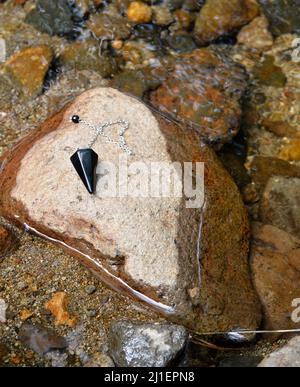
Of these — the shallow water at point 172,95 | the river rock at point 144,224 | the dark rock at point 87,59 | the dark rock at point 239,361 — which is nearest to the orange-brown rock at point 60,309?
the shallow water at point 172,95

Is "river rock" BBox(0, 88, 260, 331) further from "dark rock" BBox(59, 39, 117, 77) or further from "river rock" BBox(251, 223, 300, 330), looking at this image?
"dark rock" BBox(59, 39, 117, 77)

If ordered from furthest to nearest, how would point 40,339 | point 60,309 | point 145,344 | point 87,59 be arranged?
point 87,59
point 60,309
point 40,339
point 145,344

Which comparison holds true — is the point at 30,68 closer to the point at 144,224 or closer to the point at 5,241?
the point at 5,241

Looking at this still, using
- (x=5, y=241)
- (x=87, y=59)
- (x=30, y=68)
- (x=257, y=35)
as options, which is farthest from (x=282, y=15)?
(x=5, y=241)

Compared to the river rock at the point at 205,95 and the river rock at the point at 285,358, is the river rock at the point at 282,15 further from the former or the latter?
the river rock at the point at 285,358

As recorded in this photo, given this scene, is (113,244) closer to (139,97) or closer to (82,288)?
(82,288)

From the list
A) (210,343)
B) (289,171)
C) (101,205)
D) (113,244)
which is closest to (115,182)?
(101,205)
